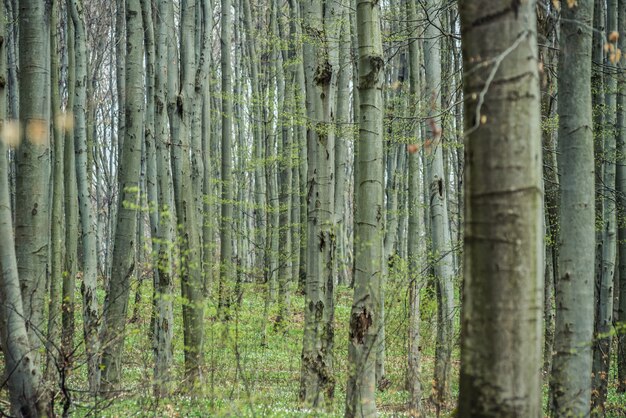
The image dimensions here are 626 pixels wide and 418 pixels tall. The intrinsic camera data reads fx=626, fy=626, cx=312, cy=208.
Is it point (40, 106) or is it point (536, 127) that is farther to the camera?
point (40, 106)

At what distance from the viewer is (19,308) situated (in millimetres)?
4965

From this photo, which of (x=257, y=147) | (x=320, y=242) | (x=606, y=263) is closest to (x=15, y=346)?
(x=320, y=242)

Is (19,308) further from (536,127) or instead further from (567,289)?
(567,289)

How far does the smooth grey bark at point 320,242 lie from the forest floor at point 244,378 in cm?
31

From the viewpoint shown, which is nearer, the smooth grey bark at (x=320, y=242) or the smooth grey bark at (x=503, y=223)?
the smooth grey bark at (x=503, y=223)

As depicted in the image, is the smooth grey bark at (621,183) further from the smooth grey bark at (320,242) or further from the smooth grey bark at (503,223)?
the smooth grey bark at (503,223)

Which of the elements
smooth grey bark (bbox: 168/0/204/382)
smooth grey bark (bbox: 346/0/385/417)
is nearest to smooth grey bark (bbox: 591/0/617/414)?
smooth grey bark (bbox: 346/0/385/417)

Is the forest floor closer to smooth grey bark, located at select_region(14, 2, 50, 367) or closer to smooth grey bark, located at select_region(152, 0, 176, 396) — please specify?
smooth grey bark, located at select_region(152, 0, 176, 396)

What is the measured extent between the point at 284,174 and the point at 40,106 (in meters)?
15.4

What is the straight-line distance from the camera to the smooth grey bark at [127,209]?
770 cm

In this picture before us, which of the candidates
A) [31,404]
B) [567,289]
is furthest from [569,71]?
[31,404]

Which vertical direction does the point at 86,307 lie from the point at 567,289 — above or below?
below

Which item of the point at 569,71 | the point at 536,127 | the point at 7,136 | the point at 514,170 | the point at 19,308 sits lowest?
the point at 19,308

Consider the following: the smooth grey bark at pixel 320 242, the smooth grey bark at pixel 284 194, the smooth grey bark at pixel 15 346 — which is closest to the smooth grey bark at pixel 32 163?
the smooth grey bark at pixel 15 346
